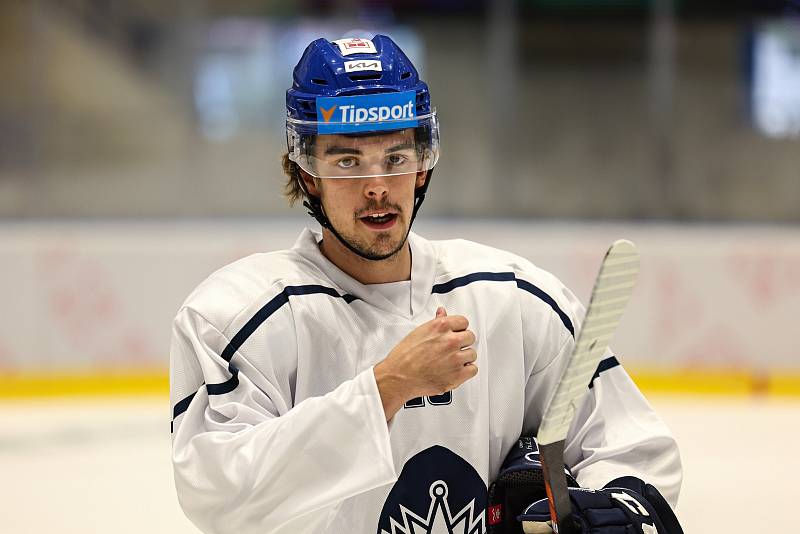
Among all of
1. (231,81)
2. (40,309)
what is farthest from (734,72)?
(40,309)

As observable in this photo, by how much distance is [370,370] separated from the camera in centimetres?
165

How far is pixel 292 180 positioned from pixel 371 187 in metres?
0.25

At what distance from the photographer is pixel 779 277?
5.19m

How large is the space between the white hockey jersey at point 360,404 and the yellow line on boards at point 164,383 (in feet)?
10.8

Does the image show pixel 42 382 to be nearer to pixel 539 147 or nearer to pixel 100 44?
pixel 100 44

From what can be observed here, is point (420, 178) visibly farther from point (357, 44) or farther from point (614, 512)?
point (614, 512)

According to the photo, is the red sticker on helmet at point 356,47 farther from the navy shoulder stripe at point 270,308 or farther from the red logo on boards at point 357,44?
the navy shoulder stripe at point 270,308

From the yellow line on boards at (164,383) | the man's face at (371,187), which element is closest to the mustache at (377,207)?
the man's face at (371,187)

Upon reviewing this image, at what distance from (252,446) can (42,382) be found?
149 inches

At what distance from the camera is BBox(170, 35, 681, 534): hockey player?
65.3 inches

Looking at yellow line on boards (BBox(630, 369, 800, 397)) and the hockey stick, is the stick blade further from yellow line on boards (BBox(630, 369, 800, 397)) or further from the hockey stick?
yellow line on boards (BBox(630, 369, 800, 397))

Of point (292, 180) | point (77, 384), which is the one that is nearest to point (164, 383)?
point (77, 384)

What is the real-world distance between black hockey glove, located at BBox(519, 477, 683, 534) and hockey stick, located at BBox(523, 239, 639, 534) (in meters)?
0.03

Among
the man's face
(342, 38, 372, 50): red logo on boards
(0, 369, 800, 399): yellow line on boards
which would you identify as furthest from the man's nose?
(0, 369, 800, 399): yellow line on boards
